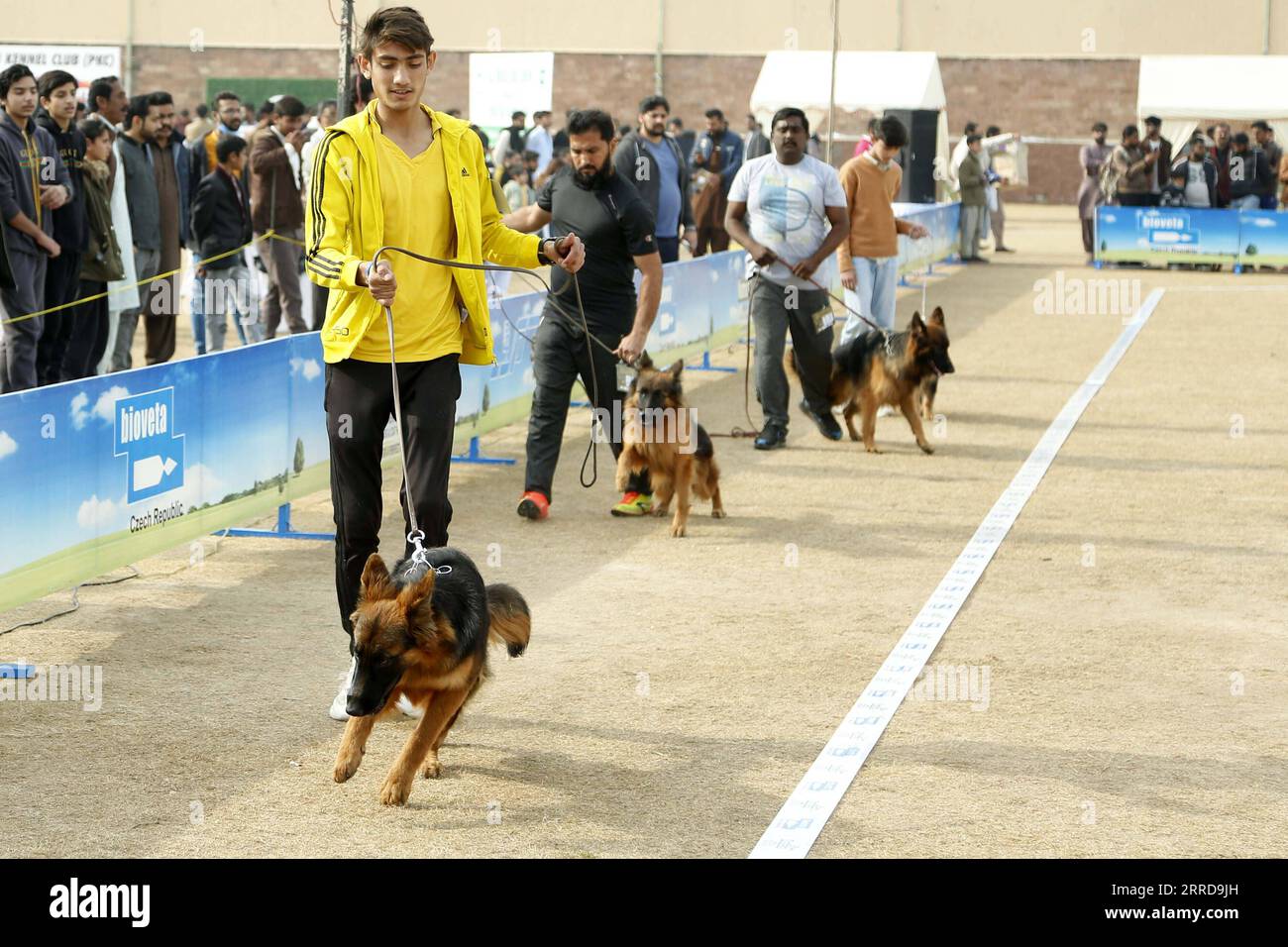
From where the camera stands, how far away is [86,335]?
11219 millimetres

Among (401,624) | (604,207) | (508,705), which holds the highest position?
(604,207)

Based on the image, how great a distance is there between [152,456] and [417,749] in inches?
117

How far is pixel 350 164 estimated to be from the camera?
5.31m

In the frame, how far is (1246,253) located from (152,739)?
22.6 m

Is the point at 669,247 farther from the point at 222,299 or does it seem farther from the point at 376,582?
the point at 376,582

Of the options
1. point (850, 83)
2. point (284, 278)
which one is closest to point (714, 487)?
point (284, 278)

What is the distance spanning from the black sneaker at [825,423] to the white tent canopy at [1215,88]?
20380 millimetres

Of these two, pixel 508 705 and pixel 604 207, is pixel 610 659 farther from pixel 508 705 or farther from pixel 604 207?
pixel 604 207

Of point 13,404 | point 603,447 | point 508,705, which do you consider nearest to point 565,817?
point 508,705

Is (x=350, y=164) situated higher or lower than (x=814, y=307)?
higher

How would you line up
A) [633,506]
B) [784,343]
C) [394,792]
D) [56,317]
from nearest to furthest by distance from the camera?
[394,792], [633,506], [56,317], [784,343]

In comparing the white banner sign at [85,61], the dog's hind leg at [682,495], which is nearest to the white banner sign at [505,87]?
the white banner sign at [85,61]

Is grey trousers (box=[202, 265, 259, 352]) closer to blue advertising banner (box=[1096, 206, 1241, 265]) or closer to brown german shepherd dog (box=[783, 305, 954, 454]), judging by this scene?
brown german shepherd dog (box=[783, 305, 954, 454])
